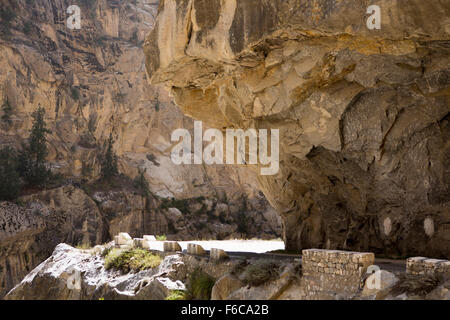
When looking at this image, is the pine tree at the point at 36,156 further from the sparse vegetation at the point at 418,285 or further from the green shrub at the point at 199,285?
the sparse vegetation at the point at 418,285

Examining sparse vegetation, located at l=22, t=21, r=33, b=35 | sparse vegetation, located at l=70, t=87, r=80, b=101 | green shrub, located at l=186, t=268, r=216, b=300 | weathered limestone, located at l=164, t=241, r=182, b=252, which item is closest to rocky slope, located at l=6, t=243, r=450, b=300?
green shrub, located at l=186, t=268, r=216, b=300

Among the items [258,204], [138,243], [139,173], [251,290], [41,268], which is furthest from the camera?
[258,204]

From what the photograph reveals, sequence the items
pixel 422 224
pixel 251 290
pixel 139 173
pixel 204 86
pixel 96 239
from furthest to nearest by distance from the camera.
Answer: pixel 139 173 < pixel 96 239 < pixel 204 86 < pixel 422 224 < pixel 251 290

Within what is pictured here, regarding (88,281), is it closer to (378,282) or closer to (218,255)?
(218,255)

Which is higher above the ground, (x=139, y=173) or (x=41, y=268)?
(x=139, y=173)

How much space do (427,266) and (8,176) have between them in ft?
112

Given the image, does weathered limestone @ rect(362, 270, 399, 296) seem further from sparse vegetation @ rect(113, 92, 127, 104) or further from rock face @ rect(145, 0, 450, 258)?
sparse vegetation @ rect(113, 92, 127, 104)

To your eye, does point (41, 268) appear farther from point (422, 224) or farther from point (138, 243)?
point (422, 224)

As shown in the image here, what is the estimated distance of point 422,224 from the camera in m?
12.0

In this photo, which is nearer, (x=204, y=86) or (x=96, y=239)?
(x=204, y=86)

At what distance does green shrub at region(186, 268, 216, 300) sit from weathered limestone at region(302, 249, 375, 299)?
316 cm

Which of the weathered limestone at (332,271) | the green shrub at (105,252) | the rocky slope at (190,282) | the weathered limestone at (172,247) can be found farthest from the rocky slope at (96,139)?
the weathered limestone at (332,271)
